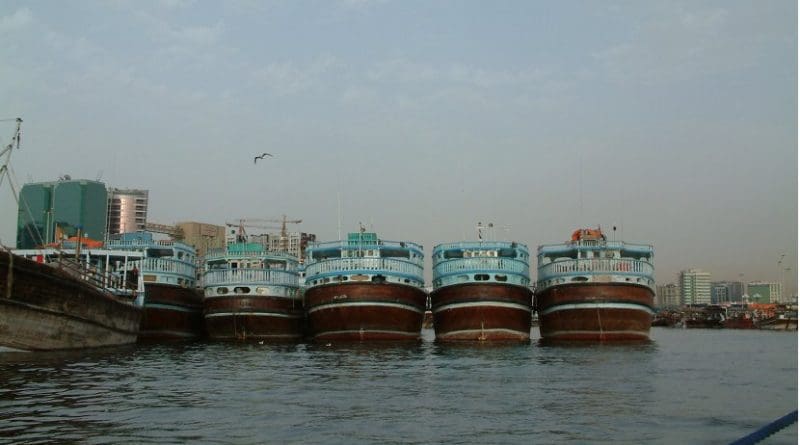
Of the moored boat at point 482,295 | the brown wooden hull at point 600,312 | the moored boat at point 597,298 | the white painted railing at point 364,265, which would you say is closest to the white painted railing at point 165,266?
the white painted railing at point 364,265

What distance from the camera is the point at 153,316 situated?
47.9 metres

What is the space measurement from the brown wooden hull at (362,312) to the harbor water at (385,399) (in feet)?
37.2

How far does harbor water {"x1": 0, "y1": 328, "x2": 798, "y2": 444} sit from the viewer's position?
46.9 ft

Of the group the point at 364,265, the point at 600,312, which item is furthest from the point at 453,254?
the point at 600,312

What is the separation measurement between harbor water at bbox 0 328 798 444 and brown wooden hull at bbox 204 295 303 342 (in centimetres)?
1515

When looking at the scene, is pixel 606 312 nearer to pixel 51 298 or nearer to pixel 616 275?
pixel 616 275

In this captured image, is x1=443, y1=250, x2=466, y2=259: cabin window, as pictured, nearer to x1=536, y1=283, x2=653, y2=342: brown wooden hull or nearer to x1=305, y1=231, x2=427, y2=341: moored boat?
x1=305, y1=231, x2=427, y2=341: moored boat

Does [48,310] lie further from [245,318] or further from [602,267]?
[602,267]

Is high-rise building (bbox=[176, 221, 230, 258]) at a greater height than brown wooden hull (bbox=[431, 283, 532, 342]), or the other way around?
high-rise building (bbox=[176, 221, 230, 258])

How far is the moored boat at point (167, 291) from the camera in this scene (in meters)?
47.8

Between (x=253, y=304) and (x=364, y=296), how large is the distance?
27.1 ft

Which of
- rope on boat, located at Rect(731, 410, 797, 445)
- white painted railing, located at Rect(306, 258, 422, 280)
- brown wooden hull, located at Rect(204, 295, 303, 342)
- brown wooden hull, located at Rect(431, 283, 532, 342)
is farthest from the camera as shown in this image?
brown wooden hull, located at Rect(204, 295, 303, 342)

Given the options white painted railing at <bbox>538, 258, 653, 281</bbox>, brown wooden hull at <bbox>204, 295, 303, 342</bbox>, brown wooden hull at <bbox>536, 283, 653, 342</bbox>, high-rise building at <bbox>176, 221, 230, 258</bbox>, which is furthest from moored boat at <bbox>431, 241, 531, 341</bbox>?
high-rise building at <bbox>176, 221, 230, 258</bbox>

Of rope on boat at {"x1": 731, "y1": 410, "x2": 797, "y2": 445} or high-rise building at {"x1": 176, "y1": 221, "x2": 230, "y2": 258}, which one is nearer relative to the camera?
rope on boat at {"x1": 731, "y1": 410, "x2": 797, "y2": 445}
